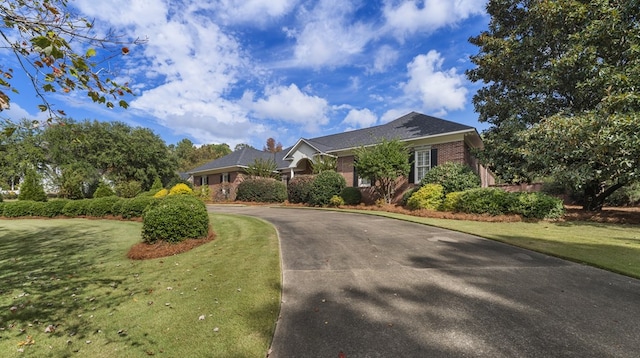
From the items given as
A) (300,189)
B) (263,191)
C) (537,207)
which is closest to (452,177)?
(537,207)

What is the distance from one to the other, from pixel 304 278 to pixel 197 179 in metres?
29.9

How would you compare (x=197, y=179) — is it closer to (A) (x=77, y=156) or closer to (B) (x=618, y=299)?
(A) (x=77, y=156)

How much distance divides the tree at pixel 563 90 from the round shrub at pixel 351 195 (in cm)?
699

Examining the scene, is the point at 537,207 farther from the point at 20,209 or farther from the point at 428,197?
the point at 20,209

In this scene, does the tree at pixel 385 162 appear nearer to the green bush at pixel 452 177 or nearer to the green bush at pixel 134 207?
the green bush at pixel 452 177

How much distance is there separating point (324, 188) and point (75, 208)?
1324 centimetres

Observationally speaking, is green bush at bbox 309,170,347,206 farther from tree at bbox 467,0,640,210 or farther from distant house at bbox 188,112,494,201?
tree at bbox 467,0,640,210

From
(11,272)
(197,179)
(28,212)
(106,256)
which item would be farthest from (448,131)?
(197,179)

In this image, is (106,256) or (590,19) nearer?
(106,256)

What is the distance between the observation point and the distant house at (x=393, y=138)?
643 inches

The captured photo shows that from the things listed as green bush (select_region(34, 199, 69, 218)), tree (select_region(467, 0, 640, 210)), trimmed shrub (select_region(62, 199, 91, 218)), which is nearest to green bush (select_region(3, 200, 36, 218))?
green bush (select_region(34, 199, 69, 218))

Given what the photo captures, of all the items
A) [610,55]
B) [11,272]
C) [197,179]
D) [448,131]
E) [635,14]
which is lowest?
[11,272]

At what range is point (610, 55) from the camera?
11.5 m

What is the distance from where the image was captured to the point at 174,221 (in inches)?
301
